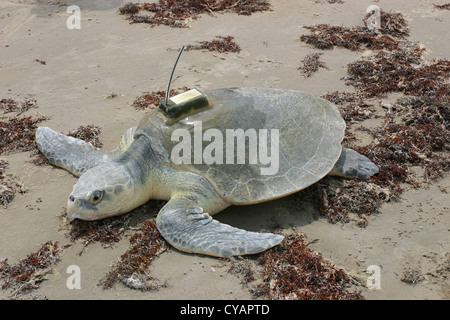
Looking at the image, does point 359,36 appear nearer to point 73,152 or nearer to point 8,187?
point 73,152

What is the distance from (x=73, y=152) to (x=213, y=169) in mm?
1649

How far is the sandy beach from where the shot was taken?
3.09 m

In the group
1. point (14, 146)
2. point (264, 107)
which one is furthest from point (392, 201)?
point (14, 146)

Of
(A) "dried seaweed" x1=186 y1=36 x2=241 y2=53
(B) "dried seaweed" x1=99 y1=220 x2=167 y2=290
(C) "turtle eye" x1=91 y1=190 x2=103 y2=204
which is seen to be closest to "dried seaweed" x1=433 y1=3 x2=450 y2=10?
(A) "dried seaweed" x1=186 y1=36 x2=241 y2=53

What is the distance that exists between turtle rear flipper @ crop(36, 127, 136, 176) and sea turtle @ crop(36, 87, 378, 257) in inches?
2.1

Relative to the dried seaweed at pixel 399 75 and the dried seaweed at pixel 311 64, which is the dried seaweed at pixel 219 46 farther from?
the dried seaweed at pixel 399 75

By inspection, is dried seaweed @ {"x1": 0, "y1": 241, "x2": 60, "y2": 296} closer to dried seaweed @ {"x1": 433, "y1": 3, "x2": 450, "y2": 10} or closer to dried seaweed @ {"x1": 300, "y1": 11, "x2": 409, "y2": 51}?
dried seaweed @ {"x1": 300, "y1": 11, "x2": 409, "y2": 51}

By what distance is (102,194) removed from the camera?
11.5 feet

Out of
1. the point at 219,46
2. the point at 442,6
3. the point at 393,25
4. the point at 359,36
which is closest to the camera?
the point at 219,46

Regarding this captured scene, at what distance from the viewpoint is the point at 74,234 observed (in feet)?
11.6

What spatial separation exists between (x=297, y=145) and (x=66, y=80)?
13.5 feet

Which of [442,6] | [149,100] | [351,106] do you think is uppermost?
[442,6]

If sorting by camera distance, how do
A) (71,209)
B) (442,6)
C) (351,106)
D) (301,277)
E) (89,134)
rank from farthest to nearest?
(442,6) → (351,106) → (89,134) → (71,209) → (301,277)

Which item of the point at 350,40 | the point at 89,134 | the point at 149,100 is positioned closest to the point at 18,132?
the point at 89,134
